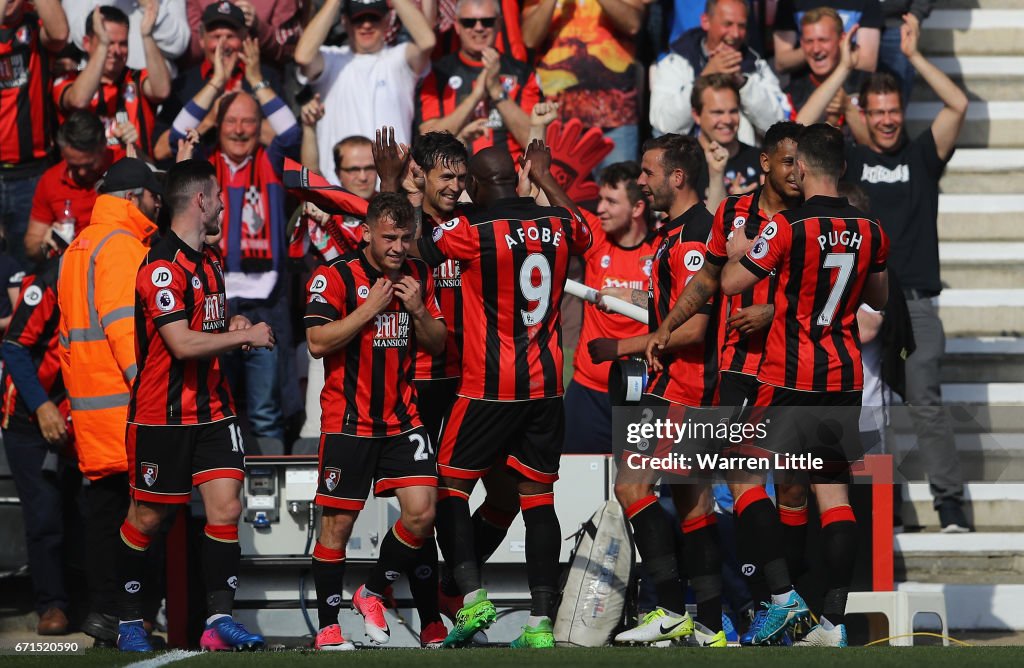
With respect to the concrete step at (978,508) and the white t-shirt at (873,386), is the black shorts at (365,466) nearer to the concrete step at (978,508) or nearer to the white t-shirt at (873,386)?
the white t-shirt at (873,386)

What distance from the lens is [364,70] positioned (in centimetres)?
1030

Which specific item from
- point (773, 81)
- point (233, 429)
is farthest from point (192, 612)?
point (773, 81)

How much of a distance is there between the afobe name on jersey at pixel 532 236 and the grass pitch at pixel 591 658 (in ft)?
6.27

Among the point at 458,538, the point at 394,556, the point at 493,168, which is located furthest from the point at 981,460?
the point at 394,556

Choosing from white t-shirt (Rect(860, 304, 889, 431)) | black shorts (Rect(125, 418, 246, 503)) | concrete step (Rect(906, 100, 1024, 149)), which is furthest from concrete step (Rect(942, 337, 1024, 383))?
black shorts (Rect(125, 418, 246, 503))

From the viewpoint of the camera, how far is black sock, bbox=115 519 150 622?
752cm

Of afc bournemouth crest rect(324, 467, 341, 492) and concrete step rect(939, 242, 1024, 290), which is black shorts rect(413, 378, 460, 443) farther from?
concrete step rect(939, 242, 1024, 290)

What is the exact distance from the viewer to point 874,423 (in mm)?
9148

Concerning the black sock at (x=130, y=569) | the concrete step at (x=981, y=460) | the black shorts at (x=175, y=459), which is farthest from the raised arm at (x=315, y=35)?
the concrete step at (x=981, y=460)

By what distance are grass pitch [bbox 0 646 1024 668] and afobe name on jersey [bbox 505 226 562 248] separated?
191cm

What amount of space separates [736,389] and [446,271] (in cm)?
161

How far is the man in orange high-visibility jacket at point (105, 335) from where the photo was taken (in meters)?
8.09

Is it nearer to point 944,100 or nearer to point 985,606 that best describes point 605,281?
point 944,100

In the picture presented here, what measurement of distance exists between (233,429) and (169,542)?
1372mm
